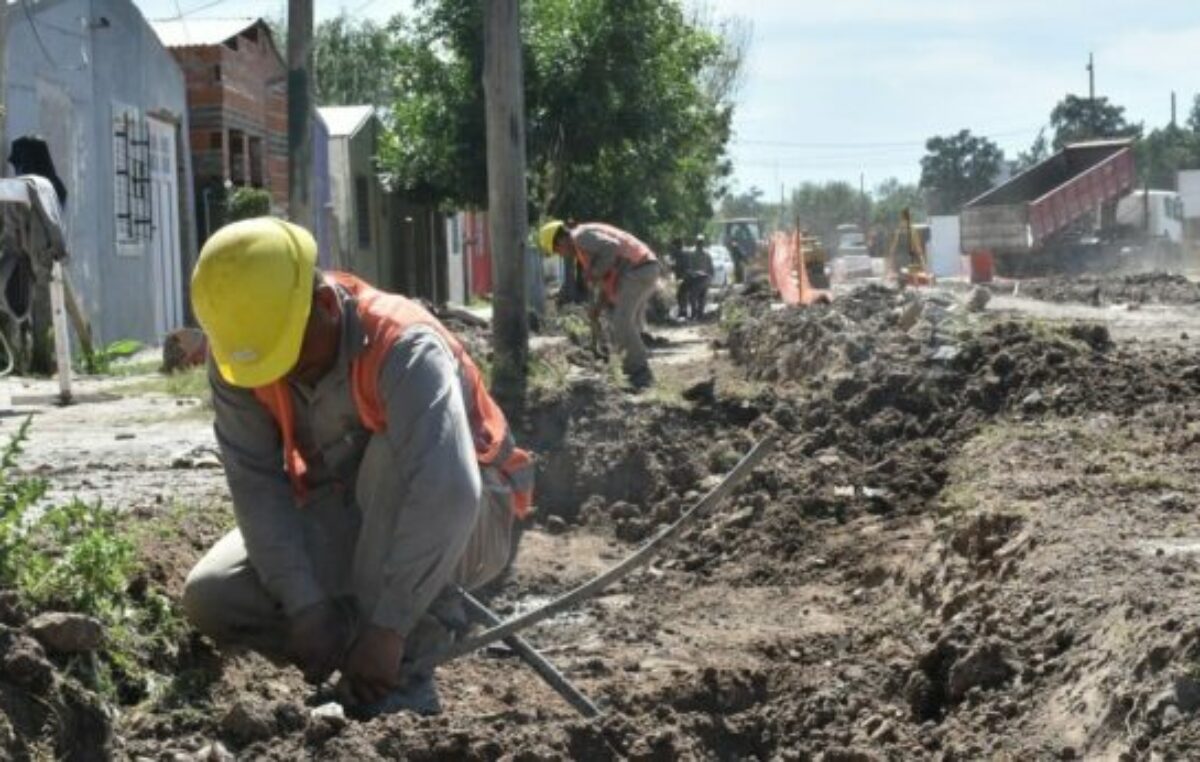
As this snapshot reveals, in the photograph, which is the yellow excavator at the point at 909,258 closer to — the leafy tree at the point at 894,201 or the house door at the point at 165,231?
the house door at the point at 165,231

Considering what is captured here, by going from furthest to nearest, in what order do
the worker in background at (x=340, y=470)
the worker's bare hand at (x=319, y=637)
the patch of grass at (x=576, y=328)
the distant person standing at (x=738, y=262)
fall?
the distant person standing at (x=738, y=262), the patch of grass at (x=576, y=328), the worker's bare hand at (x=319, y=637), the worker in background at (x=340, y=470)

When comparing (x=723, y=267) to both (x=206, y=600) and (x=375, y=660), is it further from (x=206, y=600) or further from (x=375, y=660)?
(x=375, y=660)

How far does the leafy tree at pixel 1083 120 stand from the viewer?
8300 cm

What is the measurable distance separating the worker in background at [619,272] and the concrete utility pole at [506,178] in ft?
11.1

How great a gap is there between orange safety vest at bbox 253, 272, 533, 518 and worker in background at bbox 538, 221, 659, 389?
1089 cm

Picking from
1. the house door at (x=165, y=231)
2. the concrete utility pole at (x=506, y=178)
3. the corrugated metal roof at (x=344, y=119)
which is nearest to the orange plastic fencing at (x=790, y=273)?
the house door at (x=165, y=231)

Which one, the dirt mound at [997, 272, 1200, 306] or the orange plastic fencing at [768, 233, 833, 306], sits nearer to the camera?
the orange plastic fencing at [768, 233, 833, 306]

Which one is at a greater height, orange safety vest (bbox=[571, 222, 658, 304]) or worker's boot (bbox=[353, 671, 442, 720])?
orange safety vest (bbox=[571, 222, 658, 304])

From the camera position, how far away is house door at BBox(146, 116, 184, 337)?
24.6 m

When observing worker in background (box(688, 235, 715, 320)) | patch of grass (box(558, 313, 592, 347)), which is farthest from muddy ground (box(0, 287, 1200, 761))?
worker in background (box(688, 235, 715, 320))

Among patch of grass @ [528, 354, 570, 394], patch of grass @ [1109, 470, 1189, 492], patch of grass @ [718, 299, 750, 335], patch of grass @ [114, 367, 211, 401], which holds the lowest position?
patch of grass @ [1109, 470, 1189, 492]

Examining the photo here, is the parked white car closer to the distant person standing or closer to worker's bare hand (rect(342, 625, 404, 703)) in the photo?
the distant person standing

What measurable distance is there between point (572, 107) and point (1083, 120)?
59.4 m

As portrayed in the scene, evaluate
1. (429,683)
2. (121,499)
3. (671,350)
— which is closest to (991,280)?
(671,350)
